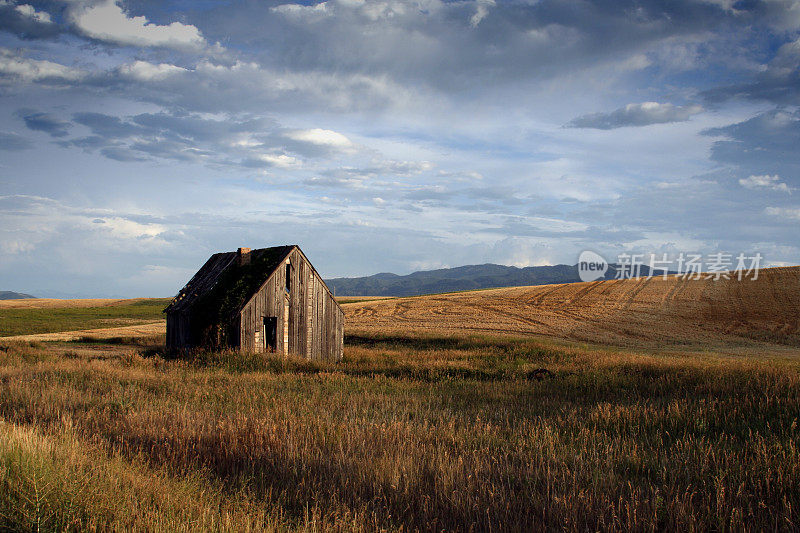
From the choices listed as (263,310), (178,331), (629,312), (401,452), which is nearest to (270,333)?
(263,310)

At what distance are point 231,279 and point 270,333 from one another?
366cm

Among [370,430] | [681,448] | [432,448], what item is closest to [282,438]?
[370,430]

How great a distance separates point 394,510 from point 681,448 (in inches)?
185

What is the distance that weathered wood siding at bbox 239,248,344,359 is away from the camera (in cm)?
2359

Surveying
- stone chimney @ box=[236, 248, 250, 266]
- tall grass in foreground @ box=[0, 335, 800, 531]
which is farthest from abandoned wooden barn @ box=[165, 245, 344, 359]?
tall grass in foreground @ box=[0, 335, 800, 531]

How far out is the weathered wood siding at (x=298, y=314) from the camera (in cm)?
2359

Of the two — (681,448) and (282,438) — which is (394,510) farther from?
(681,448)

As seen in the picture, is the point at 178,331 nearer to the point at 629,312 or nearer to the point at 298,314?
the point at 298,314

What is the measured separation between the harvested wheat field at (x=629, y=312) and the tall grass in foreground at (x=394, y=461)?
2515cm

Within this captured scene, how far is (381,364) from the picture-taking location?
2052 cm

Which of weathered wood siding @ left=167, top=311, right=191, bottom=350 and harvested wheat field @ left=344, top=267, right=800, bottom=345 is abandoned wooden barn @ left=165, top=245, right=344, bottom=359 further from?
harvested wheat field @ left=344, top=267, right=800, bottom=345

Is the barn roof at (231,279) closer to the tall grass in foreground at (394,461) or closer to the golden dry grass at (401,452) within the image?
the golden dry grass at (401,452)

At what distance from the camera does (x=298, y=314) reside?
2531 cm

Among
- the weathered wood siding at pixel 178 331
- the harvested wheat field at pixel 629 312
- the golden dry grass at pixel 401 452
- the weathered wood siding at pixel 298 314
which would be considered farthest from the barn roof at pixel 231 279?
the harvested wheat field at pixel 629 312
